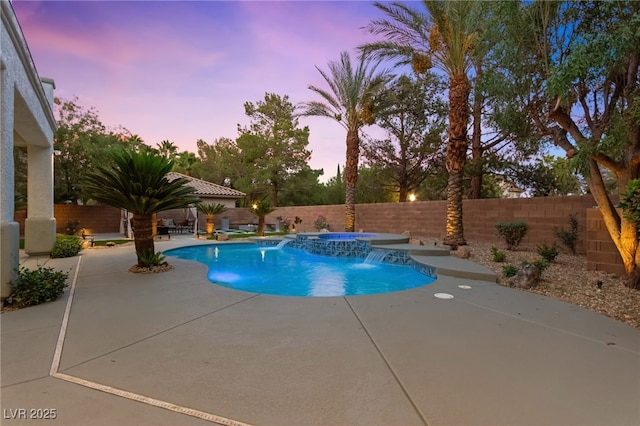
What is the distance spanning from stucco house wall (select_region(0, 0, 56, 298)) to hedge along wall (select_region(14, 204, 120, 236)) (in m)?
9.68

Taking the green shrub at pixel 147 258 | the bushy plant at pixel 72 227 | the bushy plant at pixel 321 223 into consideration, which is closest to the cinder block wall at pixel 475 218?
the bushy plant at pixel 321 223

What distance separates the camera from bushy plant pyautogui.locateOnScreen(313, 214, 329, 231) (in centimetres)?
1969

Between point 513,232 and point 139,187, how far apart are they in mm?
10986

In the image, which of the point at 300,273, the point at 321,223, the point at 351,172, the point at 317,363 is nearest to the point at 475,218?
the point at 351,172

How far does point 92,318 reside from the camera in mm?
4020

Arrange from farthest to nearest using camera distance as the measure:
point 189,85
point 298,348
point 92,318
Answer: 1. point 189,85
2. point 92,318
3. point 298,348

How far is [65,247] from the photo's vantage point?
9555 millimetres

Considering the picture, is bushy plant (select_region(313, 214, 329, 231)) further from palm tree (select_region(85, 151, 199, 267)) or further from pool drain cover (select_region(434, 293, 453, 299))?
pool drain cover (select_region(434, 293, 453, 299))

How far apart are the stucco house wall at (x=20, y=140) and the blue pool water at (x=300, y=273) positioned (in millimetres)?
3692

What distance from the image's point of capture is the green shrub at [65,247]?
9.37 metres

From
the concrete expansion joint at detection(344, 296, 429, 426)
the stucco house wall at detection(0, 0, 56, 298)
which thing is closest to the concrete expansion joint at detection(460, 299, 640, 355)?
the concrete expansion joint at detection(344, 296, 429, 426)

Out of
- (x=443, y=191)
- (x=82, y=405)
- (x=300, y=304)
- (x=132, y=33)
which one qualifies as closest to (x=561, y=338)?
(x=300, y=304)

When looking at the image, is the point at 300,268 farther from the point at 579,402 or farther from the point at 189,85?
the point at 189,85

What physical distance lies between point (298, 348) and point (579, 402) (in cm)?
232
